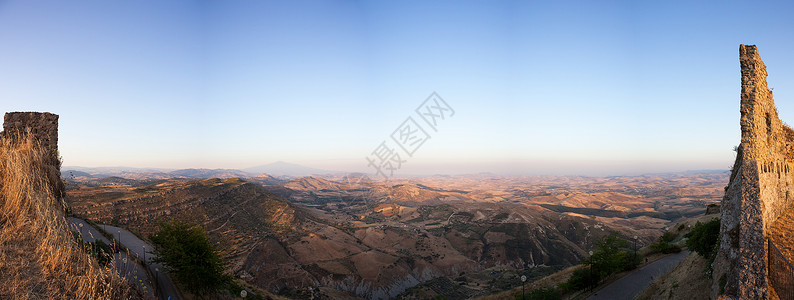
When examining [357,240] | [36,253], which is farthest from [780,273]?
[357,240]

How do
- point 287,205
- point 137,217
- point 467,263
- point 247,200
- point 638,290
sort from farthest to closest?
point 287,205 < point 247,200 < point 467,263 < point 137,217 < point 638,290

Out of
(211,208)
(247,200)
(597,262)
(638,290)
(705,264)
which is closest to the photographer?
(705,264)

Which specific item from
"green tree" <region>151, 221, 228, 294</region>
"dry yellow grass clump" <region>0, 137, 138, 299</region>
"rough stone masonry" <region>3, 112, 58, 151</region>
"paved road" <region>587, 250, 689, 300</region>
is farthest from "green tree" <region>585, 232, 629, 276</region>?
"rough stone masonry" <region>3, 112, 58, 151</region>

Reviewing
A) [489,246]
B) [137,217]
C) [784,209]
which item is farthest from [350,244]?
[784,209]

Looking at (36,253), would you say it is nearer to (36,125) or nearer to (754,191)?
(36,125)

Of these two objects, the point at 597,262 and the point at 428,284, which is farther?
the point at 428,284

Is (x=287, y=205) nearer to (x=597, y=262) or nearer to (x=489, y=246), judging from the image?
(x=489, y=246)
